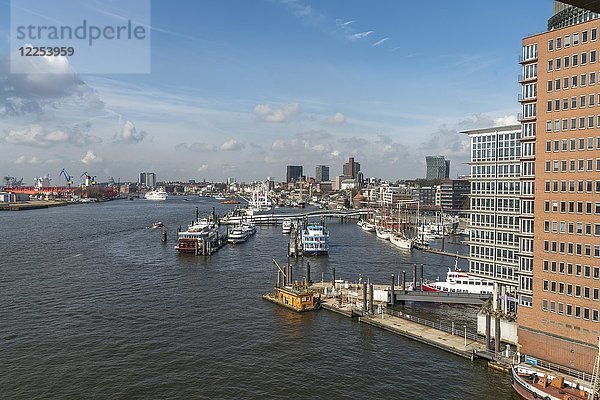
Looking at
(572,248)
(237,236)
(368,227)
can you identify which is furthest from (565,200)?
(368,227)

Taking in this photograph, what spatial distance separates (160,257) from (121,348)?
181 feet

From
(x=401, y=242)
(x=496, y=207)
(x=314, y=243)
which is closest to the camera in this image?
(x=496, y=207)

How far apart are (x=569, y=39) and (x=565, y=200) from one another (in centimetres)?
1293

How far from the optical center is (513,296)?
4831cm

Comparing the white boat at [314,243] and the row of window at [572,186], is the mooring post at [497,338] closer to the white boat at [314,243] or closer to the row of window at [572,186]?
the row of window at [572,186]

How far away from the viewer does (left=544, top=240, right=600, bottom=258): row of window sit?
35906mm

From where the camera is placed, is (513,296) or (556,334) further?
(513,296)

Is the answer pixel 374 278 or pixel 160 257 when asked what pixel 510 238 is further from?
pixel 160 257

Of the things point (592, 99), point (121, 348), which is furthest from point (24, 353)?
point (592, 99)

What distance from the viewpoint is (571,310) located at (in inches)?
1470

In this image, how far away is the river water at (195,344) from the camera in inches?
1468

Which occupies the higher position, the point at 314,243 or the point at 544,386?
the point at 314,243

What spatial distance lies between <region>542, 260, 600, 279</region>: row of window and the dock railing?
10704 mm

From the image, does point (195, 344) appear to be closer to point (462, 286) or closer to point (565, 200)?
point (565, 200)
